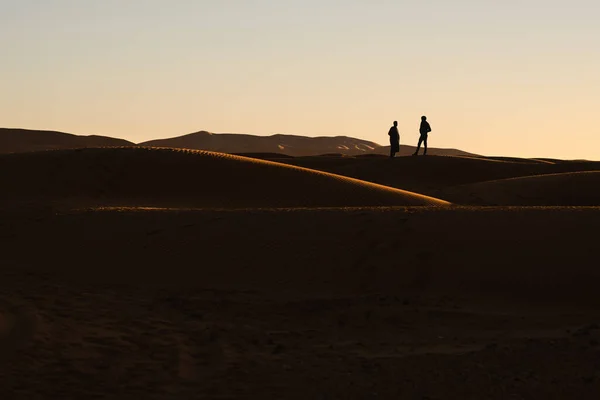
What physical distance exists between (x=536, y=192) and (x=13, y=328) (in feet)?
60.9

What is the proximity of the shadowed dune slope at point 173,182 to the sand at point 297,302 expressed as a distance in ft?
4.89

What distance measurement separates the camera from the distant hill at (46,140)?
9956 cm

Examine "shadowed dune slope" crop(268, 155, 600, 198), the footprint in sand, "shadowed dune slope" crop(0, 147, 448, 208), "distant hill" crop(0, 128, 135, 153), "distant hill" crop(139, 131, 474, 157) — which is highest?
"distant hill" crop(139, 131, 474, 157)

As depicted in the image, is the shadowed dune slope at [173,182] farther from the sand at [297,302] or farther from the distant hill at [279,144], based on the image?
the distant hill at [279,144]

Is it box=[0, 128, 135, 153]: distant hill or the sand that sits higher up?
box=[0, 128, 135, 153]: distant hill

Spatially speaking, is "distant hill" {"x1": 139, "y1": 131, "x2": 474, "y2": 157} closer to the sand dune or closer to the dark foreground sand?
the sand dune

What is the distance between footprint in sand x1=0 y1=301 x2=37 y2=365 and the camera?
26.9ft

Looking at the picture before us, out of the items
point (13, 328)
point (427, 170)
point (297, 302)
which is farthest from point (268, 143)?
point (13, 328)

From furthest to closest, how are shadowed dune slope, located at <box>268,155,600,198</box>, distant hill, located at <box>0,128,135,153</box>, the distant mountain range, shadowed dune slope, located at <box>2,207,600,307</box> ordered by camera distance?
the distant mountain range
distant hill, located at <box>0,128,135,153</box>
shadowed dune slope, located at <box>268,155,600,198</box>
shadowed dune slope, located at <box>2,207,600,307</box>

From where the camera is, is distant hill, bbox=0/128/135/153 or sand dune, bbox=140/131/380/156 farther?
sand dune, bbox=140/131/380/156

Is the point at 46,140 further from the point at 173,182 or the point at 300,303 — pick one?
the point at 300,303

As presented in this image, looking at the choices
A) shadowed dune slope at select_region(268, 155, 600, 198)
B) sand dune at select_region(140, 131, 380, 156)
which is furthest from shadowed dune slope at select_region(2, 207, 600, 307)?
sand dune at select_region(140, 131, 380, 156)

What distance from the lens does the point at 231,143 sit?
147m

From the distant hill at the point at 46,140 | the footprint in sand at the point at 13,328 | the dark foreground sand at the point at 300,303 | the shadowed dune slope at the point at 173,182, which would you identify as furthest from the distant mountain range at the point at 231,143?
the footprint in sand at the point at 13,328
